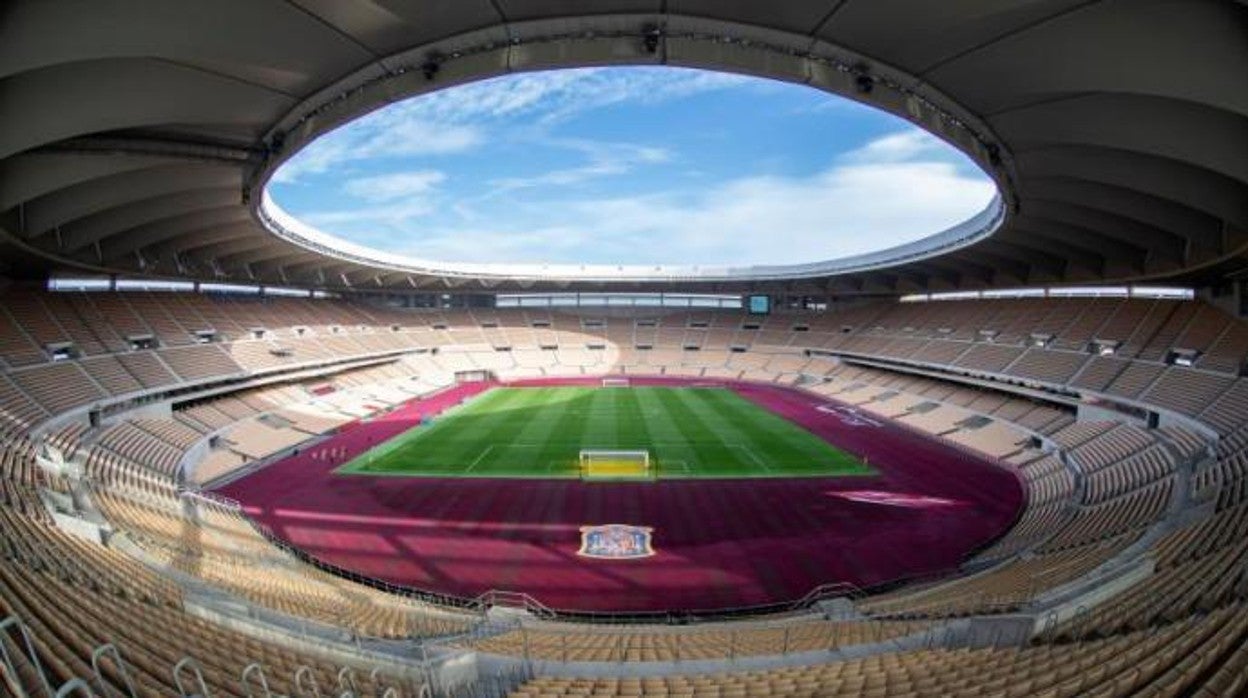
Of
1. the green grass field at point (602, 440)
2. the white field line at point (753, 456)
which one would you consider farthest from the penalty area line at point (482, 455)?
the white field line at point (753, 456)

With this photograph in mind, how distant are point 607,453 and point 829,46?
20.3m

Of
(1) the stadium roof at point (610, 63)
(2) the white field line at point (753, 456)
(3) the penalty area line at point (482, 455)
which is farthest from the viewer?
(2) the white field line at point (753, 456)

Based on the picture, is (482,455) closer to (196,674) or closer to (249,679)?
(249,679)

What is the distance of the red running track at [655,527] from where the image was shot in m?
16.9

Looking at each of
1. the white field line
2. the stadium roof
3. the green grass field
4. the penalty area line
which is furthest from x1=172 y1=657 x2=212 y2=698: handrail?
the white field line

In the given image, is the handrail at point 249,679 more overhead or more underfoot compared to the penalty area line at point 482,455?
more overhead

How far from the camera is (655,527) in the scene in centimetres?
2088

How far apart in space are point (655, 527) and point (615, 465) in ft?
22.7

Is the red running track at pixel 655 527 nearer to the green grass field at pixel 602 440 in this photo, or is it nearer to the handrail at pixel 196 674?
the green grass field at pixel 602 440

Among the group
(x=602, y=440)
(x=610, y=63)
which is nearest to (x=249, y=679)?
(x=610, y=63)

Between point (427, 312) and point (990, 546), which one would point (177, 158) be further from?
point (427, 312)

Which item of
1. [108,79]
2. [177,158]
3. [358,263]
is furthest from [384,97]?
[358,263]

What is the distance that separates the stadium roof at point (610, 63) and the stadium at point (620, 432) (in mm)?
70

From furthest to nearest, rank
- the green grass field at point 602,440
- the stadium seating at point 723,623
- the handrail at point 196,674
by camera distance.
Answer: the green grass field at point 602,440 → the stadium seating at point 723,623 → the handrail at point 196,674
